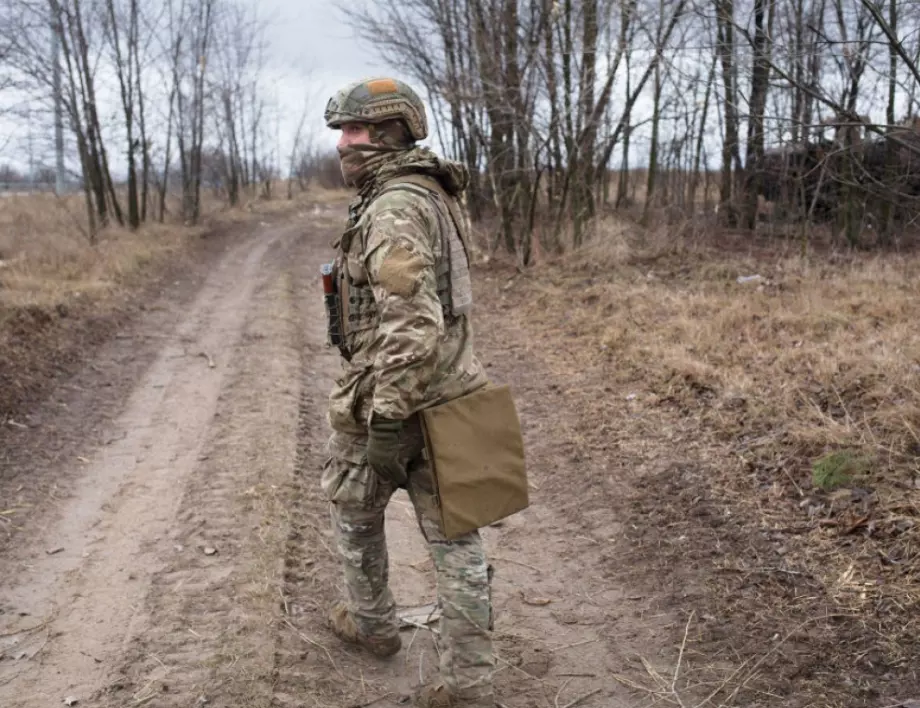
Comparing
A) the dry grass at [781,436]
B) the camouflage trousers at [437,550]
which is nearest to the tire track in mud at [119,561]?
the camouflage trousers at [437,550]

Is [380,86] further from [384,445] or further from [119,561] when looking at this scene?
[119,561]

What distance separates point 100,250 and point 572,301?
28.2 ft

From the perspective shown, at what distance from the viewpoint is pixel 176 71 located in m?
20.3

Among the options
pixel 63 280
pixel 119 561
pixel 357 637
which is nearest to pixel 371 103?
pixel 357 637

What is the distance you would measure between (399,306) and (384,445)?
1.54 feet

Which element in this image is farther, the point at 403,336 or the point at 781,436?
the point at 781,436

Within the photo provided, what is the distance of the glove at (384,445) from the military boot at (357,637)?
0.95 m

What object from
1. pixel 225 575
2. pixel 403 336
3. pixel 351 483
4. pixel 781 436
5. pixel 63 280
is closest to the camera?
pixel 403 336

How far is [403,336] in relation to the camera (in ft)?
8.45

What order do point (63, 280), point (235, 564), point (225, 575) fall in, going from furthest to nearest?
point (63, 280), point (235, 564), point (225, 575)

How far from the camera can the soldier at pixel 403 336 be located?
103 inches

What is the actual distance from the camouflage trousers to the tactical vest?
1.42 feet

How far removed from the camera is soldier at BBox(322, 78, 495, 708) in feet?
8.55

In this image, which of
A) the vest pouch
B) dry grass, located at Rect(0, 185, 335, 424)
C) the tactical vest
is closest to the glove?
the vest pouch
